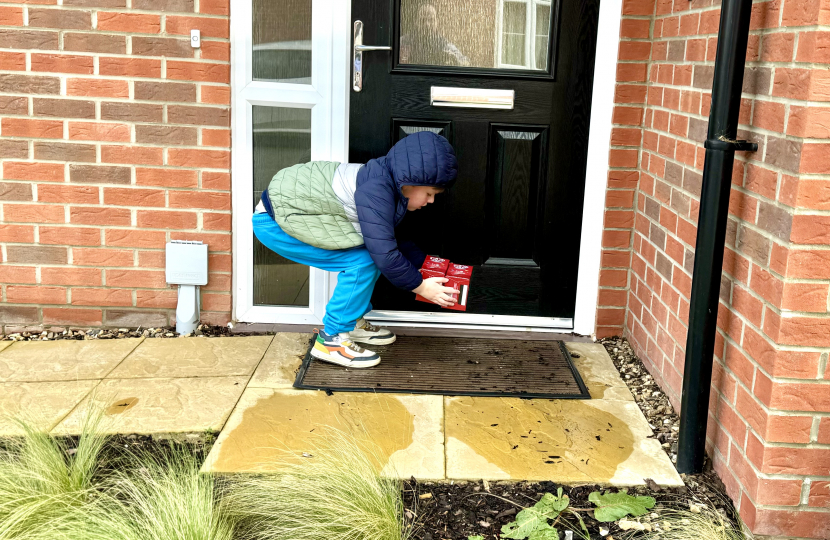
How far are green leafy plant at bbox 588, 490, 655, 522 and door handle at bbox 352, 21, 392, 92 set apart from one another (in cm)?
221

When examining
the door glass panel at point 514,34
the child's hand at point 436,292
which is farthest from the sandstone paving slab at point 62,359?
the door glass panel at point 514,34

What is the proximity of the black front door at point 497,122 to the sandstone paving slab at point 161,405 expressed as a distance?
3.72 ft

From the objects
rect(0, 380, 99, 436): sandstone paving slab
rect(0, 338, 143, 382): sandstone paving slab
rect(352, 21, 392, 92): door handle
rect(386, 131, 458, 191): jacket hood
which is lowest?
rect(0, 380, 99, 436): sandstone paving slab

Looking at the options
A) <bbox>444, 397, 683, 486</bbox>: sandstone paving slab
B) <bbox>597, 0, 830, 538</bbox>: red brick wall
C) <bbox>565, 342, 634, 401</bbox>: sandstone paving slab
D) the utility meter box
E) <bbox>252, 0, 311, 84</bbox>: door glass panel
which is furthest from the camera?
the utility meter box

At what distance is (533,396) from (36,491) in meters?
1.89

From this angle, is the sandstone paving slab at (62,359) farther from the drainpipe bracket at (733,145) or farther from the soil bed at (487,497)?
the drainpipe bracket at (733,145)

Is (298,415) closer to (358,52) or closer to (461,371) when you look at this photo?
(461,371)

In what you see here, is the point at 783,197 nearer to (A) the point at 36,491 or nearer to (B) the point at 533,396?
(B) the point at 533,396

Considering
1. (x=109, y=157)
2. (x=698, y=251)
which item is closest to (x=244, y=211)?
(x=109, y=157)

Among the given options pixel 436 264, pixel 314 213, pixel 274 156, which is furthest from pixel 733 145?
pixel 274 156

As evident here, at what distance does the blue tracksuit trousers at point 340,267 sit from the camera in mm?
3543

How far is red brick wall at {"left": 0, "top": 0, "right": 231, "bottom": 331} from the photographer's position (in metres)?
3.61

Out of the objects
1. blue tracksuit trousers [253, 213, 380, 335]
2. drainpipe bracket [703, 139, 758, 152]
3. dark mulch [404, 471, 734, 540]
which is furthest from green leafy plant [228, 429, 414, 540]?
drainpipe bracket [703, 139, 758, 152]

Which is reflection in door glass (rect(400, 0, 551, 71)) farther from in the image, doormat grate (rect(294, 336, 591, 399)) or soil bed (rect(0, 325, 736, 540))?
soil bed (rect(0, 325, 736, 540))
